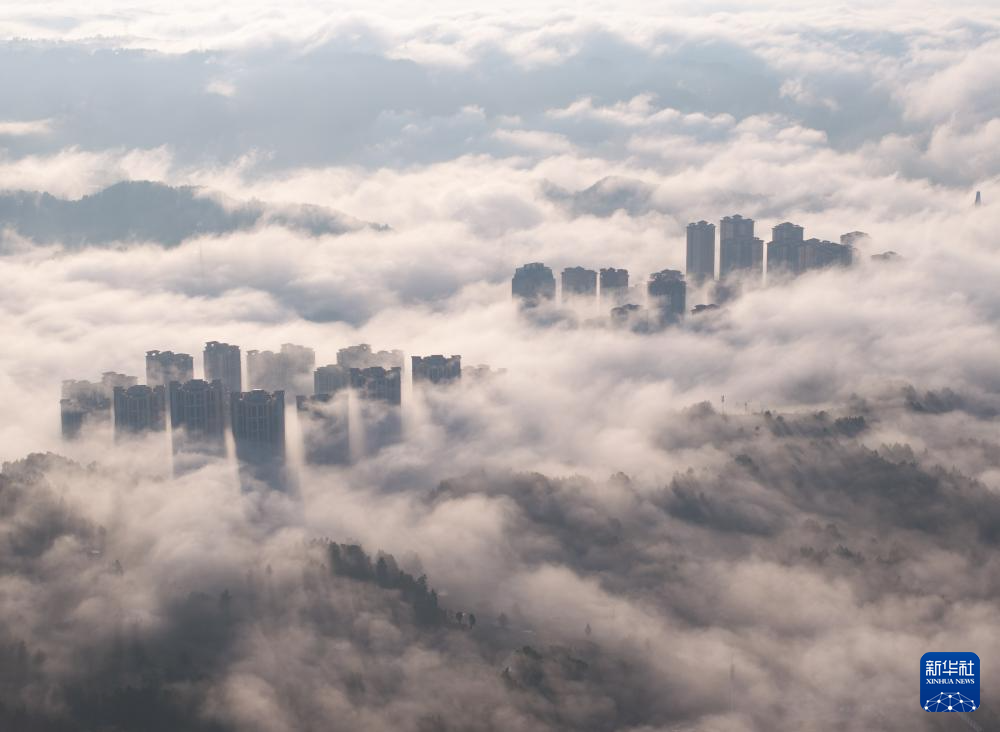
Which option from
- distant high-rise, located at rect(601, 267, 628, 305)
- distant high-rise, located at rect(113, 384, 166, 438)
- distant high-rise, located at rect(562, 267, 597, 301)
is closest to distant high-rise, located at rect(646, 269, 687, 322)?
distant high-rise, located at rect(601, 267, 628, 305)

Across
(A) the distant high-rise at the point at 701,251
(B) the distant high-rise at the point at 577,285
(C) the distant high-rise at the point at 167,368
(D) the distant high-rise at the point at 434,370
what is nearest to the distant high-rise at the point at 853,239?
(A) the distant high-rise at the point at 701,251

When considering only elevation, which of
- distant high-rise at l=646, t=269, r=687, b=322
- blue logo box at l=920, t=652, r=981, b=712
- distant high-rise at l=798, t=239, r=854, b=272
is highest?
distant high-rise at l=798, t=239, r=854, b=272

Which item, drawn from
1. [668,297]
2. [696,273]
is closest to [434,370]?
[668,297]

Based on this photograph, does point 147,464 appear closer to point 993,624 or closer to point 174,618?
point 174,618

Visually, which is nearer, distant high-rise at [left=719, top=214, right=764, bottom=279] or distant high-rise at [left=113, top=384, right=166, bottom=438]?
distant high-rise at [left=113, top=384, right=166, bottom=438]

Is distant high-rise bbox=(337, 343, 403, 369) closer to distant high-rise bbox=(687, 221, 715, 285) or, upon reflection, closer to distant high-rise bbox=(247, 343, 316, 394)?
distant high-rise bbox=(247, 343, 316, 394)

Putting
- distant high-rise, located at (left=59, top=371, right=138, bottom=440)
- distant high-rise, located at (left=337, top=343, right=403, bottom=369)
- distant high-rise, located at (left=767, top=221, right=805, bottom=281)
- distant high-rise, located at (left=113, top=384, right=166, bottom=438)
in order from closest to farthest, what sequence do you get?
1. distant high-rise, located at (left=113, top=384, right=166, bottom=438)
2. distant high-rise, located at (left=59, top=371, right=138, bottom=440)
3. distant high-rise, located at (left=337, top=343, right=403, bottom=369)
4. distant high-rise, located at (left=767, top=221, right=805, bottom=281)
